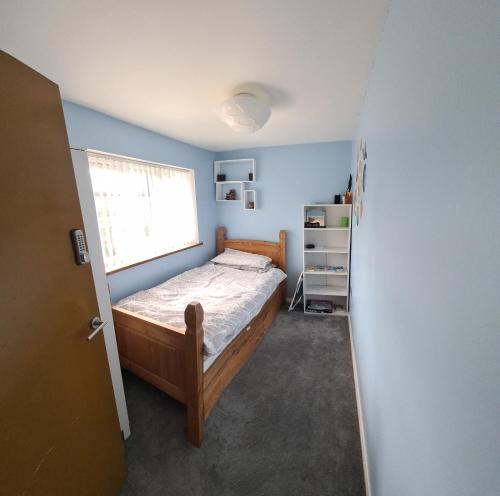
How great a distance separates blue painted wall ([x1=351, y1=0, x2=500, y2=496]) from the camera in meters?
0.35

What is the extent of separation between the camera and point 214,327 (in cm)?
173

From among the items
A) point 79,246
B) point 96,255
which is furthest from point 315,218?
point 79,246

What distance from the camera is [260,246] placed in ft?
11.9

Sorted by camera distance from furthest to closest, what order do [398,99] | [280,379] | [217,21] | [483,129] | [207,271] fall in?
[207,271]
[280,379]
[217,21]
[398,99]
[483,129]

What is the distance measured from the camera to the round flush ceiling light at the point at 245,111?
5.29ft

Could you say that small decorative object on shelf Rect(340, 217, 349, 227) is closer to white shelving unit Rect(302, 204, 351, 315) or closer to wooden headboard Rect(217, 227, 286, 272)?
white shelving unit Rect(302, 204, 351, 315)

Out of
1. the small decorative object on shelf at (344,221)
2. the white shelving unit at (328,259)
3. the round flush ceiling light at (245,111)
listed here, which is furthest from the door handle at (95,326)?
the small decorative object on shelf at (344,221)

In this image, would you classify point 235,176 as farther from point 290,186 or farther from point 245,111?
point 245,111

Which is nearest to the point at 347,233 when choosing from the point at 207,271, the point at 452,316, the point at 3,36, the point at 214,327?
the point at 207,271

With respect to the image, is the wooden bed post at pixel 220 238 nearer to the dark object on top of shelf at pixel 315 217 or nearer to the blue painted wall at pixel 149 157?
the blue painted wall at pixel 149 157

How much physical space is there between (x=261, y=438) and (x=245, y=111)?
2.25 metres

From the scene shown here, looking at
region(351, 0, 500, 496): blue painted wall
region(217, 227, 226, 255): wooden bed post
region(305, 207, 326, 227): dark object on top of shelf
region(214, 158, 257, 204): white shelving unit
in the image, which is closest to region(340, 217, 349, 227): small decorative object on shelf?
region(305, 207, 326, 227): dark object on top of shelf

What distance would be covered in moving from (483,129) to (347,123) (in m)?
2.42

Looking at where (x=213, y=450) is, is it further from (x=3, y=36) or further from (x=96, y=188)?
(x=3, y=36)
